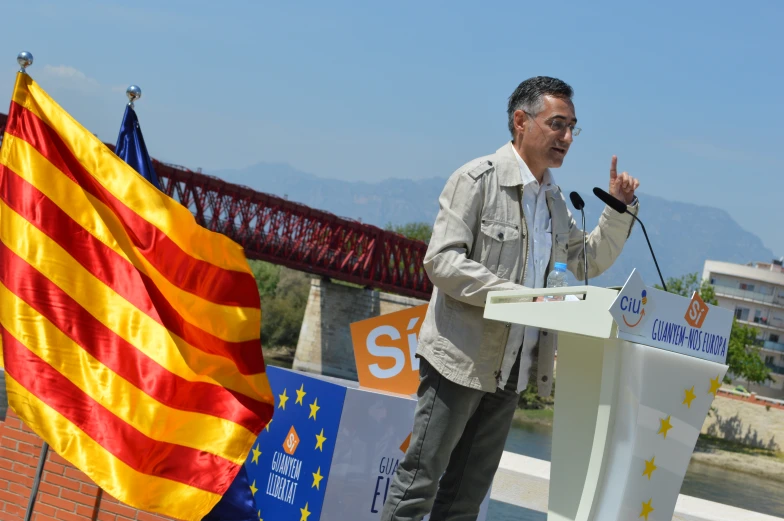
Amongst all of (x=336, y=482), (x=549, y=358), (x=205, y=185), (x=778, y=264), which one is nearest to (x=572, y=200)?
(x=549, y=358)

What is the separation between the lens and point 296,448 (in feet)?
13.2

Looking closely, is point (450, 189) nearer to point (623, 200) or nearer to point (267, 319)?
point (623, 200)

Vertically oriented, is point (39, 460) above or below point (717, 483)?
above

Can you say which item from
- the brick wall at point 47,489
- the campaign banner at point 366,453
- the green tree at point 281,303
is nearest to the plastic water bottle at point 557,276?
the campaign banner at point 366,453

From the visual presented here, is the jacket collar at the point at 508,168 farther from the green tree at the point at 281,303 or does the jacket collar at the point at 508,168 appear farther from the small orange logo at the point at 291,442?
the green tree at the point at 281,303

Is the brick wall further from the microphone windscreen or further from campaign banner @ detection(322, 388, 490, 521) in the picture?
the microphone windscreen

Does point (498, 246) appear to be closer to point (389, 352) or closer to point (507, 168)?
point (507, 168)

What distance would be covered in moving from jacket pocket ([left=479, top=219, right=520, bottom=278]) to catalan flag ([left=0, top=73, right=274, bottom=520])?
3.68 feet

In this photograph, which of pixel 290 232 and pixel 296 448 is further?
pixel 290 232

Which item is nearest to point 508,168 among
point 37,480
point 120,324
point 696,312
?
point 696,312

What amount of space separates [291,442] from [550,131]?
177 centimetres

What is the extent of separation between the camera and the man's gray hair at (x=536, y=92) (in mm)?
3119

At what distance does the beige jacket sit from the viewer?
2930 mm

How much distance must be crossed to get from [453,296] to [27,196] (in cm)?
172
